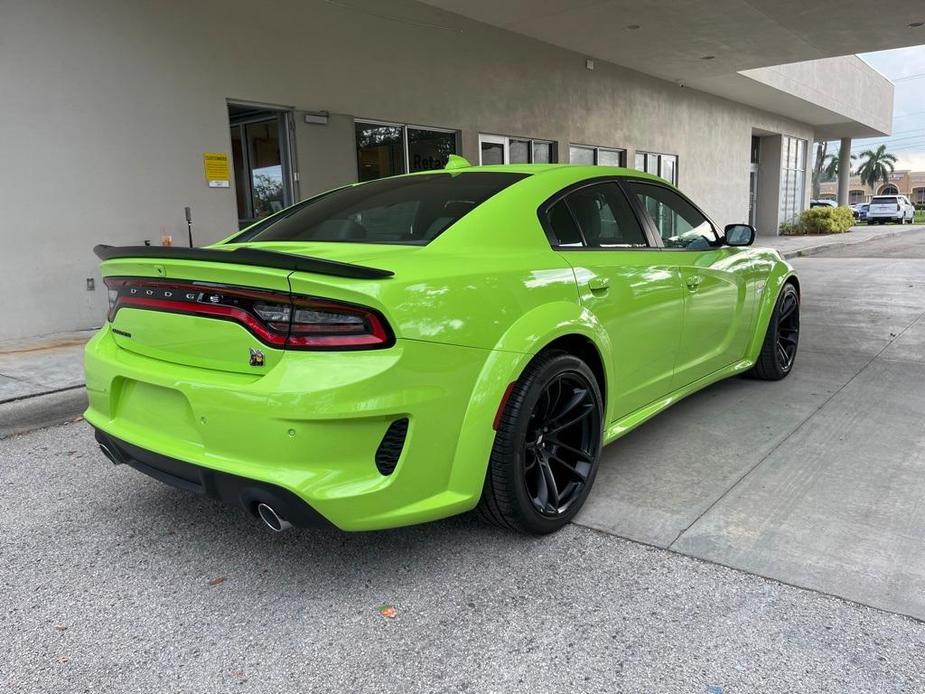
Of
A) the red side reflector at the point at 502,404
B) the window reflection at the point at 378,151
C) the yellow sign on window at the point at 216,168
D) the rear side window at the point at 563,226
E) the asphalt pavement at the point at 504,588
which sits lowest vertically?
the asphalt pavement at the point at 504,588

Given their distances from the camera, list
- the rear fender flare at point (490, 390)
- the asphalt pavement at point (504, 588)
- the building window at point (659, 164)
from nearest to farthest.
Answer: the asphalt pavement at point (504, 588), the rear fender flare at point (490, 390), the building window at point (659, 164)

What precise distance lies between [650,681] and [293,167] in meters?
8.69

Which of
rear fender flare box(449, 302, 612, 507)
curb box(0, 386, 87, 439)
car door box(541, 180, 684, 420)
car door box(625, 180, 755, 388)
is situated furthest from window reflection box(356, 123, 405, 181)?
rear fender flare box(449, 302, 612, 507)

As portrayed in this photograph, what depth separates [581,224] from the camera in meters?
3.29

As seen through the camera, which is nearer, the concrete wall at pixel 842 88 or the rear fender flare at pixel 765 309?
the rear fender flare at pixel 765 309

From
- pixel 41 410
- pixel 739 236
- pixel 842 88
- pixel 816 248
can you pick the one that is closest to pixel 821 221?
pixel 842 88

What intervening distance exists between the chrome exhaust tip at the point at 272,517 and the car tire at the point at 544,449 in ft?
2.52

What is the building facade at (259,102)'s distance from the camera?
24.2 ft

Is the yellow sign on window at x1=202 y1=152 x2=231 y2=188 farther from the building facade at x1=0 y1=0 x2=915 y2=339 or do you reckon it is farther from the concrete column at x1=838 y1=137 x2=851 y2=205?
the concrete column at x1=838 y1=137 x2=851 y2=205

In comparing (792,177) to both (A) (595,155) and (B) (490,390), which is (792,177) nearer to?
(A) (595,155)

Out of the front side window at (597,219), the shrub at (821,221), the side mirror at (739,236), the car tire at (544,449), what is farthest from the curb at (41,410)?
the shrub at (821,221)

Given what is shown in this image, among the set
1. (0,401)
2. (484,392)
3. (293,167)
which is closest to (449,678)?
(484,392)

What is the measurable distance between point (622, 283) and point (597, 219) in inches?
15.1

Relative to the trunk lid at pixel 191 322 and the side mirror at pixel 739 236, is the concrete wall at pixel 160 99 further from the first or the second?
the side mirror at pixel 739 236
